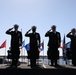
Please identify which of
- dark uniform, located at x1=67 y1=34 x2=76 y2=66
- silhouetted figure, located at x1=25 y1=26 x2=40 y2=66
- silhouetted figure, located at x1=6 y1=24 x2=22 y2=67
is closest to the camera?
silhouetted figure, located at x1=6 y1=24 x2=22 y2=67

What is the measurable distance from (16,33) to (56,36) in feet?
5.91

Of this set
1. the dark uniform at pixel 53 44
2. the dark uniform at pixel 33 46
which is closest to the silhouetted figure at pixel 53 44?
the dark uniform at pixel 53 44

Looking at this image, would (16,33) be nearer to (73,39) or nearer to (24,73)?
(73,39)

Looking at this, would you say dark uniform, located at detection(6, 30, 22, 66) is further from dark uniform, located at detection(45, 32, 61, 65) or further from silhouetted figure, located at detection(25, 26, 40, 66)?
dark uniform, located at detection(45, 32, 61, 65)

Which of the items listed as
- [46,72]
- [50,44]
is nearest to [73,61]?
[50,44]

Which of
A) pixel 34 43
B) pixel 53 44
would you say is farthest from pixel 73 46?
pixel 34 43

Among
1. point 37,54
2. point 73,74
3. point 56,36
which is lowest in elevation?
point 73,74

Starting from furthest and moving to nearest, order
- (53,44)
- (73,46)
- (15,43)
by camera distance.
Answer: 1. (73,46)
2. (53,44)
3. (15,43)

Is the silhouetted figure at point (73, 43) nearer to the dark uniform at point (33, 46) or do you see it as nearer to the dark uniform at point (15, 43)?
the dark uniform at point (33, 46)

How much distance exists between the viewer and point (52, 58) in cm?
1144

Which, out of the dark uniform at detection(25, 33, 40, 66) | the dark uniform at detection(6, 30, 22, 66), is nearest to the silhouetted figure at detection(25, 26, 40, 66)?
the dark uniform at detection(25, 33, 40, 66)

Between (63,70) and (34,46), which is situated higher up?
(34,46)

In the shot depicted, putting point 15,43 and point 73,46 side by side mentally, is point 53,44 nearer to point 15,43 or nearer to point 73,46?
point 73,46

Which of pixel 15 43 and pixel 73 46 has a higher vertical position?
pixel 15 43
